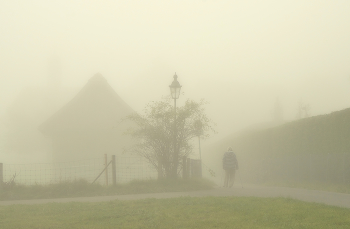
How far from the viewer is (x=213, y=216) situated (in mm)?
7930

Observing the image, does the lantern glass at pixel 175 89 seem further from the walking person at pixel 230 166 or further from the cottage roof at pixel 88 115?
the cottage roof at pixel 88 115

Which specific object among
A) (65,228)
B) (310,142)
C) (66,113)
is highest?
(66,113)

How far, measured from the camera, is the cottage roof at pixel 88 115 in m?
38.0

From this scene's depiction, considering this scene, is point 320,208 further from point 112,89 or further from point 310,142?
point 112,89

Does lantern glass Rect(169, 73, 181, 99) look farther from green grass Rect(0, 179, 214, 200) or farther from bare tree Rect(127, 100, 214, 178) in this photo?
green grass Rect(0, 179, 214, 200)

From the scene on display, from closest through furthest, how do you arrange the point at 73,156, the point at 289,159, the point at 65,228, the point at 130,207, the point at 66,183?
1. the point at 65,228
2. the point at 130,207
3. the point at 66,183
4. the point at 289,159
5. the point at 73,156

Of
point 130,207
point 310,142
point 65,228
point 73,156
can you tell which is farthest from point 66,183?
point 73,156

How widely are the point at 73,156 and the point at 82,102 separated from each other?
17.2 ft

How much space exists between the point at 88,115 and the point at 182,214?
102 feet

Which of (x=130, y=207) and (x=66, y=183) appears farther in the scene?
(x=66, y=183)

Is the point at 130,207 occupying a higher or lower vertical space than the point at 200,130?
lower

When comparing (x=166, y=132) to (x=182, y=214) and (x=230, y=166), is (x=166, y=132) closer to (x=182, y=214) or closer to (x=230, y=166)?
(x=230, y=166)

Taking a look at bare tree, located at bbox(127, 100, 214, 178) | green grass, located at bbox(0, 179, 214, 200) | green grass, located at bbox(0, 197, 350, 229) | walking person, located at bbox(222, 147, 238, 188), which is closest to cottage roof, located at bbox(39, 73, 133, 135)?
bare tree, located at bbox(127, 100, 214, 178)

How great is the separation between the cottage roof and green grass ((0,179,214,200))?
22911 millimetres
